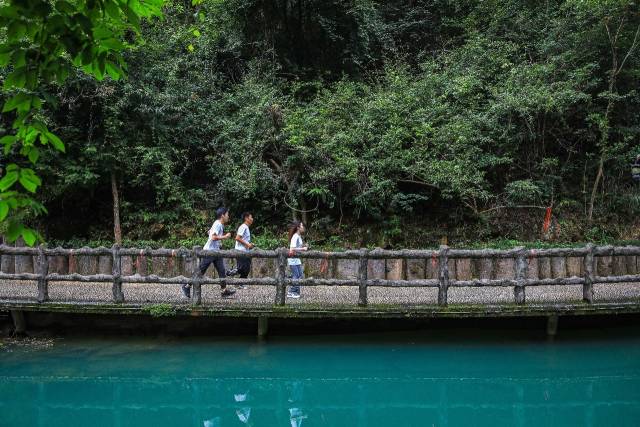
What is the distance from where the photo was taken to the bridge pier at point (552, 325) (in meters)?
9.72

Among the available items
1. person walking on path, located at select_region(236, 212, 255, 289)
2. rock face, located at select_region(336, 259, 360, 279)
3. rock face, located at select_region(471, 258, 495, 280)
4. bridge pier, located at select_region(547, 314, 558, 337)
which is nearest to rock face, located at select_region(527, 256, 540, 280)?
rock face, located at select_region(471, 258, 495, 280)

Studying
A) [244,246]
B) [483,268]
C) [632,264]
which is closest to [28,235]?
[244,246]

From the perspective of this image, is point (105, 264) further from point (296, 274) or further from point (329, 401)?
point (329, 401)

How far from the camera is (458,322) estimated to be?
10.1 m

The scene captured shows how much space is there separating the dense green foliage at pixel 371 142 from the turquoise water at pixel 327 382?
4674mm

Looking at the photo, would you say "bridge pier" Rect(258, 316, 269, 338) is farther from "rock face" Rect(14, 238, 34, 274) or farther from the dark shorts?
"rock face" Rect(14, 238, 34, 274)

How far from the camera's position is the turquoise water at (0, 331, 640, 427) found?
7520mm

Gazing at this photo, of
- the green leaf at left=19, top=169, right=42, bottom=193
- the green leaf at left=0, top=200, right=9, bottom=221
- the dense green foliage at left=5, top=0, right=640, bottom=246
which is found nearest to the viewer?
the green leaf at left=0, top=200, right=9, bottom=221

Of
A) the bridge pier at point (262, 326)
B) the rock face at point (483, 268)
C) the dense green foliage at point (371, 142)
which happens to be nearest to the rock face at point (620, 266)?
the rock face at point (483, 268)

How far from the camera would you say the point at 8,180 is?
8.40ft

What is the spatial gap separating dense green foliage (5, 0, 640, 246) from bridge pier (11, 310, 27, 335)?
12.9 feet

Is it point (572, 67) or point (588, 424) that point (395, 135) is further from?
point (588, 424)

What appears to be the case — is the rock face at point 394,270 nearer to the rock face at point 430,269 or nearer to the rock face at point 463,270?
the rock face at point 430,269

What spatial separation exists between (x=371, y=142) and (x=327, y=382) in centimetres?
690
